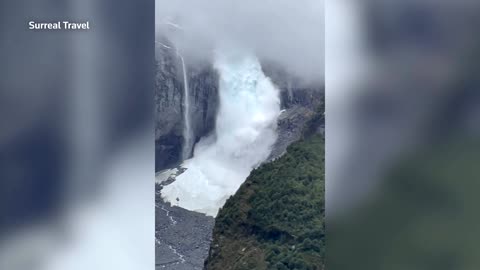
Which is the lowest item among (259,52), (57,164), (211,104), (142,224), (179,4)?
(142,224)

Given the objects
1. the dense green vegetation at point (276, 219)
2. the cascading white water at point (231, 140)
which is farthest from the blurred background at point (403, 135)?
the cascading white water at point (231, 140)

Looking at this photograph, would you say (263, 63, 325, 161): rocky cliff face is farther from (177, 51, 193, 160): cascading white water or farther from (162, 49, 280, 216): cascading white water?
(177, 51, 193, 160): cascading white water

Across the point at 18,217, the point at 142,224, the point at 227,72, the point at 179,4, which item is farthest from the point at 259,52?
the point at 18,217

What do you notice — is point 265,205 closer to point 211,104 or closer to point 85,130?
point 211,104

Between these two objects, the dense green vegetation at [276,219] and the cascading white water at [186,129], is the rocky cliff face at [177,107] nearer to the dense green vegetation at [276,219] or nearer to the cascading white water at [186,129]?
the cascading white water at [186,129]

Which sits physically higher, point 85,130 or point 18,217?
point 85,130
